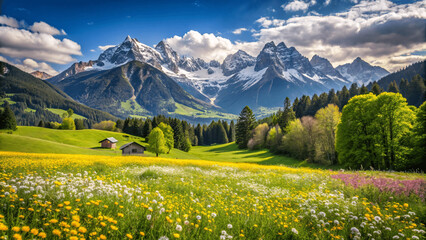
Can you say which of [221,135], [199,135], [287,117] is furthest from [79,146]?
[221,135]

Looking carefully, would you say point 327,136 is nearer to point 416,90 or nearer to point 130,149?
point 130,149

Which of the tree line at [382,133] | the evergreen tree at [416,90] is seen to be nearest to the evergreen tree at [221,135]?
the evergreen tree at [416,90]

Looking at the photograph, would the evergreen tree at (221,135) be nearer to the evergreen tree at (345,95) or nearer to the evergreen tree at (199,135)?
the evergreen tree at (199,135)

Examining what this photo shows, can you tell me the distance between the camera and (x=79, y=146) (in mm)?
75312

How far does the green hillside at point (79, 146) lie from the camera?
46344mm

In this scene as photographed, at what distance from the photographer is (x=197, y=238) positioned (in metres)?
4.29

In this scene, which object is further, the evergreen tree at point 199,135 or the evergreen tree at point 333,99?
the evergreen tree at point 199,135

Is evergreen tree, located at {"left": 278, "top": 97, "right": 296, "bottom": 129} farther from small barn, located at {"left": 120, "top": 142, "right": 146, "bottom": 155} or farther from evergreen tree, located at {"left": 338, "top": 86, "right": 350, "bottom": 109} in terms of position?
small barn, located at {"left": 120, "top": 142, "right": 146, "bottom": 155}

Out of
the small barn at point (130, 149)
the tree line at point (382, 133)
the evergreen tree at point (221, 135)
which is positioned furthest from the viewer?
the evergreen tree at point (221, 135)

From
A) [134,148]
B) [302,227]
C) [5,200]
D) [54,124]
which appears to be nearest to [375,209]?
[302,227]

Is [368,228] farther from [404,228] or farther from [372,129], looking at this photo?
Result: [372,129]

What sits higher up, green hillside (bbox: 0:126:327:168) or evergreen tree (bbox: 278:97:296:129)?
evergreen tree (bbox: 278:97:296:129)

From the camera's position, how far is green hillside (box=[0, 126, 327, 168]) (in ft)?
152

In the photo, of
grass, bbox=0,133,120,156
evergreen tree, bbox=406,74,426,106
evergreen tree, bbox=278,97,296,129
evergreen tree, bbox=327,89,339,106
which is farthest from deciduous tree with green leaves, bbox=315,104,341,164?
evergreen tree, bbox=406,74,426,106
